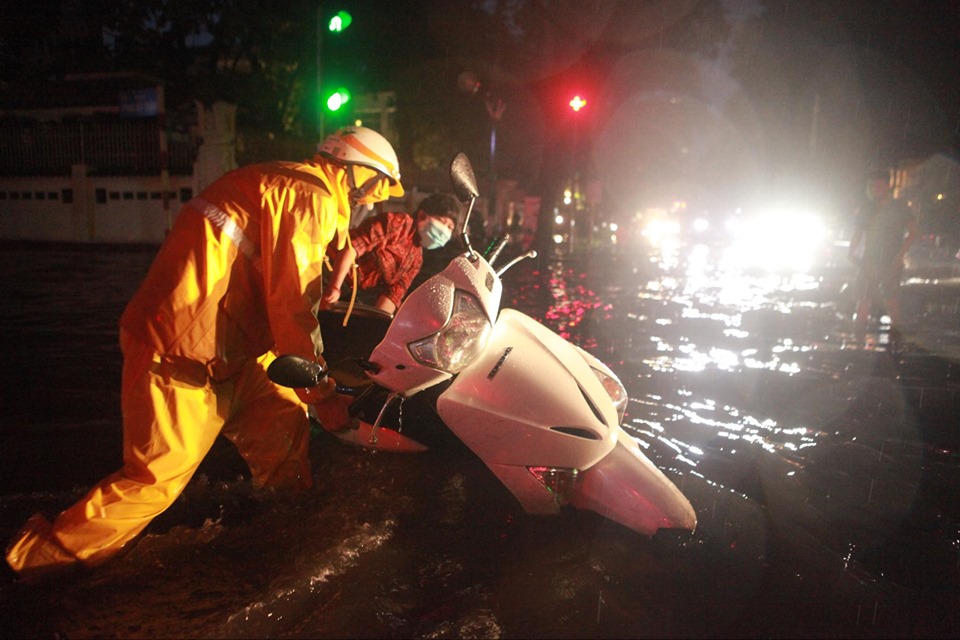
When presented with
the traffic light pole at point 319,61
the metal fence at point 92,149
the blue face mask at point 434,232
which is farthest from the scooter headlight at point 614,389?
the metal fence at point 92,149

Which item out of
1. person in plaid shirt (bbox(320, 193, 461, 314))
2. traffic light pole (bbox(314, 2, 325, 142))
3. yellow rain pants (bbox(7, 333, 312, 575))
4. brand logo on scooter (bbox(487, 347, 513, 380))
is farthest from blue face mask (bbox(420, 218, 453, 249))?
traffic light pole (bbox(314, 2, 325, 142))

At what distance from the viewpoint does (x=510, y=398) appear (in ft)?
8.89

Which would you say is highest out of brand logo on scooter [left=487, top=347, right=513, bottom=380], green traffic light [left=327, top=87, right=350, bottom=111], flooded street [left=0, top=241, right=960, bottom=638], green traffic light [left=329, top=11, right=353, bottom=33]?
A: green traffic light [left=329, top=11, right=353, bottom=33]

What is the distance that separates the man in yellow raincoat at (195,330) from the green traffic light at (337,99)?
27.7 ft

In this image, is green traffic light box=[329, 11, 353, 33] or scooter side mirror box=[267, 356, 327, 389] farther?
green traffic light box=[329, 11, 353, 33]

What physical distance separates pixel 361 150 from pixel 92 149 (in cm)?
2846

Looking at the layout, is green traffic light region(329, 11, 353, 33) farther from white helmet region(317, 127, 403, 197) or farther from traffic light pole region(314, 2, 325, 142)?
white helmet region(317, 127, 403, 197)

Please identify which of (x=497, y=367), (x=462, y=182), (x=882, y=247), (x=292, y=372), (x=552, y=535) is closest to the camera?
(x=292, y=372)

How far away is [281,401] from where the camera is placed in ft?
11.0

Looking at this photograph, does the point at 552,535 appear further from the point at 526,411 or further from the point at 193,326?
the point at 193,326

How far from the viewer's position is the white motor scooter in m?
2.65

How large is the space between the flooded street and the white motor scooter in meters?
0.25

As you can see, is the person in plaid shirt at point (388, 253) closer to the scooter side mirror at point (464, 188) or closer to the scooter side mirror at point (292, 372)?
the scooter side mirror at point (464, 188)

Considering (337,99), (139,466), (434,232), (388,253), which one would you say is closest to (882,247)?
(388,253)
